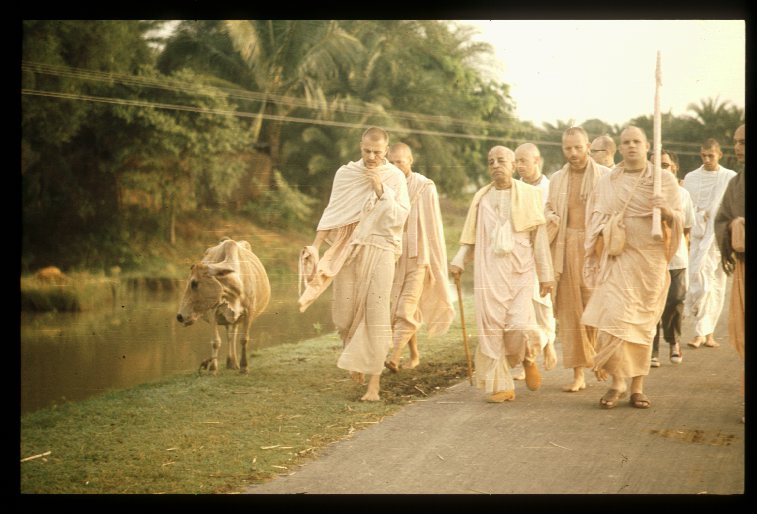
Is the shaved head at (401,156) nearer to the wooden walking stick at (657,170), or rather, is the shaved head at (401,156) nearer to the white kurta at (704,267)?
the wooden walking stick at (657,170)

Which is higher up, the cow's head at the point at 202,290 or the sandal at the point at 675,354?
the cow's head at the point at 202,290

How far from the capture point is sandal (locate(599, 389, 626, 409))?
696 cm

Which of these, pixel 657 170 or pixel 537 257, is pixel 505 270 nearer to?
pixel 537 257

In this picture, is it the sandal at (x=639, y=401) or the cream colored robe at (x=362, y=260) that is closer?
the sandal at (x=639, y=401)

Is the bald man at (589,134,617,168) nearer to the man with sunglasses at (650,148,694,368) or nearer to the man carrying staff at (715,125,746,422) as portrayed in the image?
the man with sunglasses at (650,148,694,368)

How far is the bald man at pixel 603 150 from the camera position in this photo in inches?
283

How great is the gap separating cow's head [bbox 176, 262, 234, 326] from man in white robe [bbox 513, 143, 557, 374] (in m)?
2.24

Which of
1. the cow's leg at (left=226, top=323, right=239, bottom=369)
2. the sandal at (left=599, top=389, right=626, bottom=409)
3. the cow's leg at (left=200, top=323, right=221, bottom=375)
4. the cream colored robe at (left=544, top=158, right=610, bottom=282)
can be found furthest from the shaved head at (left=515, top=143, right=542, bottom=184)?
the cow's leg at (left=200, top=323, right=221, bottom=375)

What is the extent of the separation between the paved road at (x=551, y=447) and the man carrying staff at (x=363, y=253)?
0.55m

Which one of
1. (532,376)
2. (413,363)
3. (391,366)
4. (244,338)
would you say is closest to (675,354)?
(532,376)

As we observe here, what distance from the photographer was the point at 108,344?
6.95m

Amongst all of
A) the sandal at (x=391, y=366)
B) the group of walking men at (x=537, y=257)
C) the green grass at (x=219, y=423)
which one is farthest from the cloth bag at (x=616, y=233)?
the sandal at (x=391, y=366)

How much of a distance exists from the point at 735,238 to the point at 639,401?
1.30m

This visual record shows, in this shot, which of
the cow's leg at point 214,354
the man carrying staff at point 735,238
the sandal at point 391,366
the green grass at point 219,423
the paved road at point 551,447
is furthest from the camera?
the sandal at point 391,366
